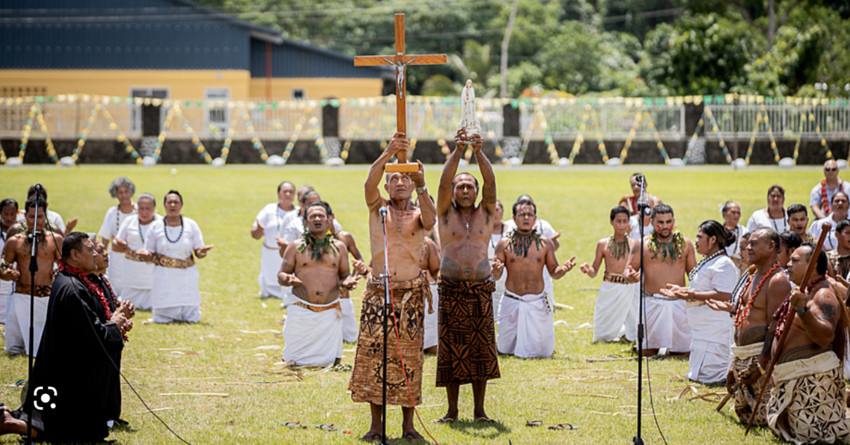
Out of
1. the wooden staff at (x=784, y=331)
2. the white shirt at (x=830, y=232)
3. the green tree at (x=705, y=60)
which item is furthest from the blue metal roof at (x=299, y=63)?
the wooden staff at (x=784, y=331)

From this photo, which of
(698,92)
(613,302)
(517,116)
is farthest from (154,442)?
(698,92)

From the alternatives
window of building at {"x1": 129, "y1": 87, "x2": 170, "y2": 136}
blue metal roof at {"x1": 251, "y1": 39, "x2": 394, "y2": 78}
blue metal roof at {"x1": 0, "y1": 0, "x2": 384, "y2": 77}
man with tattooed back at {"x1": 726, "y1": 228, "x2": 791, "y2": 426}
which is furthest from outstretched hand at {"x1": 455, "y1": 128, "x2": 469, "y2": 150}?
blue metal roof at {"x1": 251, "y1": 39, "x2": 394, "y2": 78}

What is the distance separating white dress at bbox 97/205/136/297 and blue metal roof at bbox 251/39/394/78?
3404 centimetres

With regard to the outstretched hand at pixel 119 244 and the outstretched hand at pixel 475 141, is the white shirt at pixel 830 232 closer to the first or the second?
the outstretched hand at pixel 475 141

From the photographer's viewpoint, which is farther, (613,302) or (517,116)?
(517,116)

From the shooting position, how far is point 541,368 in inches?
411

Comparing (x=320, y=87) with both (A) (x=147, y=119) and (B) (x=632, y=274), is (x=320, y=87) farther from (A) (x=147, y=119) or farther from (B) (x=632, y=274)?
(B) (x=632, y=274)

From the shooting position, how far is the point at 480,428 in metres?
8.06

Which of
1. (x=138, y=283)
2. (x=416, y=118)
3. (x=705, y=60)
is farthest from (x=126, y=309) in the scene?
(x=705, y=60)

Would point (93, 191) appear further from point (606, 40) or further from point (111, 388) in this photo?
point (606, 40)

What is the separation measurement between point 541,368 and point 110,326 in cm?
475

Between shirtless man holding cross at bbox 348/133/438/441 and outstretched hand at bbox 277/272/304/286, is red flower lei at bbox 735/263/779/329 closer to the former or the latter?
shirtless man holding cross at bbox 348/133/438/441

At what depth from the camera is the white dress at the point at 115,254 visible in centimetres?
1394

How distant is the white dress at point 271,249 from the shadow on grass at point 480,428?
702 centimetres
